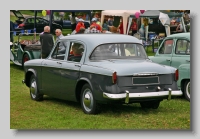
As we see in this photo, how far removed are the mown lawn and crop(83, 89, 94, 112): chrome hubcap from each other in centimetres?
18

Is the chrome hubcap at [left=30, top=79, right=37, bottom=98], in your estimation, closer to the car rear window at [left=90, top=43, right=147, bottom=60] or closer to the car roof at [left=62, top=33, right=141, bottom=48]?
the car roof at [left=62, top=33, right=141, bottom=48]

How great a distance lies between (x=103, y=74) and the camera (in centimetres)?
1045

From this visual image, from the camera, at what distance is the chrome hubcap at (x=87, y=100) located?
10898 mm

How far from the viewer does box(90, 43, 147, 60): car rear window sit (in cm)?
1127

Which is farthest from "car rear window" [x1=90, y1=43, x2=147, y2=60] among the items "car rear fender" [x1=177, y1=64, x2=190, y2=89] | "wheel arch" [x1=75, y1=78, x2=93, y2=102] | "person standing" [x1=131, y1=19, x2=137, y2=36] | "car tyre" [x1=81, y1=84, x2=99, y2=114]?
"person standing" [x1=131, y1=19, x2=137, y2=36]

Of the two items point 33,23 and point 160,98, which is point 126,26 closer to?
point 33,23

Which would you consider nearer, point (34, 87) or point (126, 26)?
point (34, 87)

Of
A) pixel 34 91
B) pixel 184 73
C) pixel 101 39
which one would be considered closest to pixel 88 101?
pixel 101 39

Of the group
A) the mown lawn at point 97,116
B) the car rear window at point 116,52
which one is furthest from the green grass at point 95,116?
the car rear window at point 116,52

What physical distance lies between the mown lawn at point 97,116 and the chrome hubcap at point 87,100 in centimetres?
18

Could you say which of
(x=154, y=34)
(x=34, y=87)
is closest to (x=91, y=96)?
(x=34, y=87)

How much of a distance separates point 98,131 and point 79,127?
0.50 m

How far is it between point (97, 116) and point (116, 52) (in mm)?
1364

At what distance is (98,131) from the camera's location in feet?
31.6
